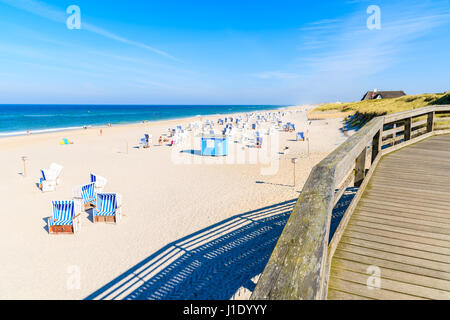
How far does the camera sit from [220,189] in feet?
30.9

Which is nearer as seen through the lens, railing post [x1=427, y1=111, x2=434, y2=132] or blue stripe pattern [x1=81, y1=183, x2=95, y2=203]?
railing post [x1=427, y1=111, x2=434, y2=132]

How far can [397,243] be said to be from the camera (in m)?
2.21

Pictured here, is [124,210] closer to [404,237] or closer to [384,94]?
[404,237]

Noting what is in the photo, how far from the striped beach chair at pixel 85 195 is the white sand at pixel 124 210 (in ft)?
2.32

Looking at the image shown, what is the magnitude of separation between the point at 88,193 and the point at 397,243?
8044mm

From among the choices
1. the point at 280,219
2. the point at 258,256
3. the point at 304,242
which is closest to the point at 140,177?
the point at 280,219

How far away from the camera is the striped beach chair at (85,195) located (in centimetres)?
787

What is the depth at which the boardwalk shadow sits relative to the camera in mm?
4363

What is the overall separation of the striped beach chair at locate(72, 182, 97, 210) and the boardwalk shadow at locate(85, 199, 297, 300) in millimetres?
3655

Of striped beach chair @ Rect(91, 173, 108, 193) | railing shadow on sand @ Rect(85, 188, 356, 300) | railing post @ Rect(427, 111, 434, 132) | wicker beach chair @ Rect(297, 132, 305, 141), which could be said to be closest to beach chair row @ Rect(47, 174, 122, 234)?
striped beach chair @ Rect(91, 173, 108, 193)

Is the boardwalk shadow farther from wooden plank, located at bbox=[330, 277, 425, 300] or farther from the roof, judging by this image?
the roof

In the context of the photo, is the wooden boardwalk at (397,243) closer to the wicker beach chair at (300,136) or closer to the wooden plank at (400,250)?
the wooden plank at (400,250)

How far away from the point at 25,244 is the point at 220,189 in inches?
221
